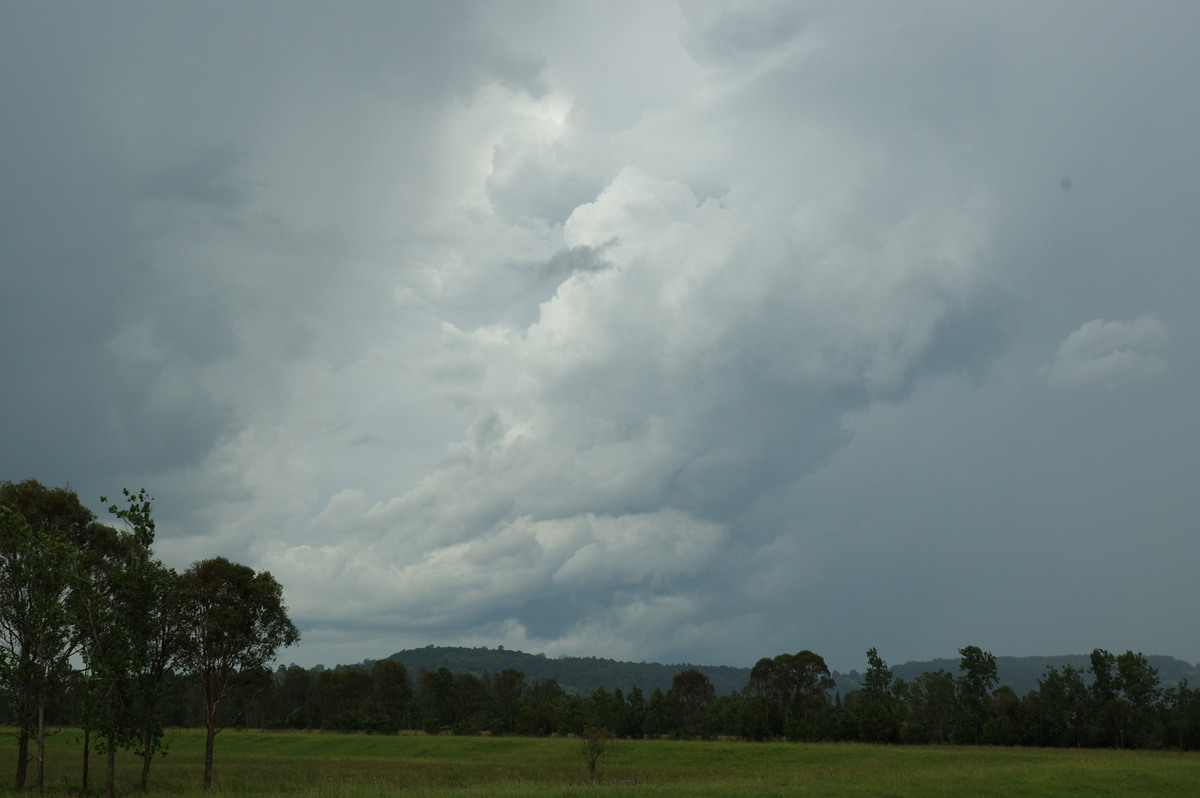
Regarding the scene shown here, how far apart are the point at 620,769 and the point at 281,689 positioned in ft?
423

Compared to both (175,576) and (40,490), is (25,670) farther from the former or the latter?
(40,490)

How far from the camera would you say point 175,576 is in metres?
40.4

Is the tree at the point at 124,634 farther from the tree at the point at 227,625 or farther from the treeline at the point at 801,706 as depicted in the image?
the treeline at the point at 801,706

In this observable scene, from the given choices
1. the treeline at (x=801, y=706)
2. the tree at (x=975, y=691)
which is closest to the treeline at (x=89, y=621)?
the treeline at (x=801, y=706)

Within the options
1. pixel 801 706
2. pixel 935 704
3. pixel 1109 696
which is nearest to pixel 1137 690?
pixel 1109 696

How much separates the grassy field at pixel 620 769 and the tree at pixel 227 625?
669 centimetres

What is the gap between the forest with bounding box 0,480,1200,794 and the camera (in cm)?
3725

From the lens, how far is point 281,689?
172375 millimetres

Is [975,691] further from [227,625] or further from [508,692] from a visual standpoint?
[227,625]

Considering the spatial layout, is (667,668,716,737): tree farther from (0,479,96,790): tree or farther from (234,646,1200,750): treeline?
(0,479,96,790): tree

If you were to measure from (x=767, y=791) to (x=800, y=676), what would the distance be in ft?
321

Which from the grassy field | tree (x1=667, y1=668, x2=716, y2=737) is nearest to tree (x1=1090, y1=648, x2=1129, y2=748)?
the grassy field

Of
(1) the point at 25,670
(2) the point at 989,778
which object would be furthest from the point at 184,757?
(2) the point at 989,778

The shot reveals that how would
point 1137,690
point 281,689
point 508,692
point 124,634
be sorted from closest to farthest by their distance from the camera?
point 124,634 < point 1137,690 < point 508,692 < point 281,689
